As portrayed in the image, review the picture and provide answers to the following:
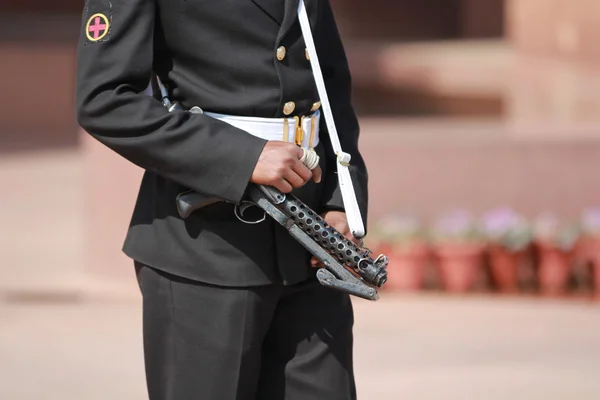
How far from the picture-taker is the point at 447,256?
5598 mm

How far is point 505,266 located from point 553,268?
0.22 meters

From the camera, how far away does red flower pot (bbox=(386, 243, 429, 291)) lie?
561cm

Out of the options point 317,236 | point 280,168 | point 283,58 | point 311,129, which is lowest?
point 317,236

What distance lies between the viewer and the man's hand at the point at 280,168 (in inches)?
86.1

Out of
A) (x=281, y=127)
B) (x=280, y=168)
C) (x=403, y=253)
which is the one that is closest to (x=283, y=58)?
(x=281, y=127)

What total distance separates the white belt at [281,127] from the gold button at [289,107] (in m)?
0.02

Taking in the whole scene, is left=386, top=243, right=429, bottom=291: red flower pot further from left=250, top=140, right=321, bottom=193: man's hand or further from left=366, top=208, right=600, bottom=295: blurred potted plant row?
left=250, top=140, right=321, bottom=193: man's hand

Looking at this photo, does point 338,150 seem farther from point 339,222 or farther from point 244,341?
point 244,341

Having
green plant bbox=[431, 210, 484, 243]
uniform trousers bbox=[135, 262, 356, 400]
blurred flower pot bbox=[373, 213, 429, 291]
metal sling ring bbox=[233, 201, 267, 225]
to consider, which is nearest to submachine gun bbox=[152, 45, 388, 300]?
metal sling ring bbox=[233, 201, 267, 225]

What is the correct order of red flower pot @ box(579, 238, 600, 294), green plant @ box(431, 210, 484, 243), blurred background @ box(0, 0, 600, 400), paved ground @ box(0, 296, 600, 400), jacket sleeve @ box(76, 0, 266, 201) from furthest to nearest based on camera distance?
green plant @ box(431, 210, 484, 243) → red flower pot @ box(579, 238, 600, 294) → blurred background @ box(0, 0, 600, 400) → paved ground @ box(0, 296, 600, 400) → jacket sleeve @ box(76, 0, 266, 201)

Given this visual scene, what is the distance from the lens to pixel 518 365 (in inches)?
181

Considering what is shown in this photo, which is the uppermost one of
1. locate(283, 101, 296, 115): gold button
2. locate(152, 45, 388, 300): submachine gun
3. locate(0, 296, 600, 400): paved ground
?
locate(283, 101, 296, 115): gold button

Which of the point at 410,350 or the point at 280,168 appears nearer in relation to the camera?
the point at 280,168

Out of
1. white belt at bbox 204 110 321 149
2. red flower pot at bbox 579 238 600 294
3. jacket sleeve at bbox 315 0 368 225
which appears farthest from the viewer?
red flower pot at bbox 579 238 600 294
